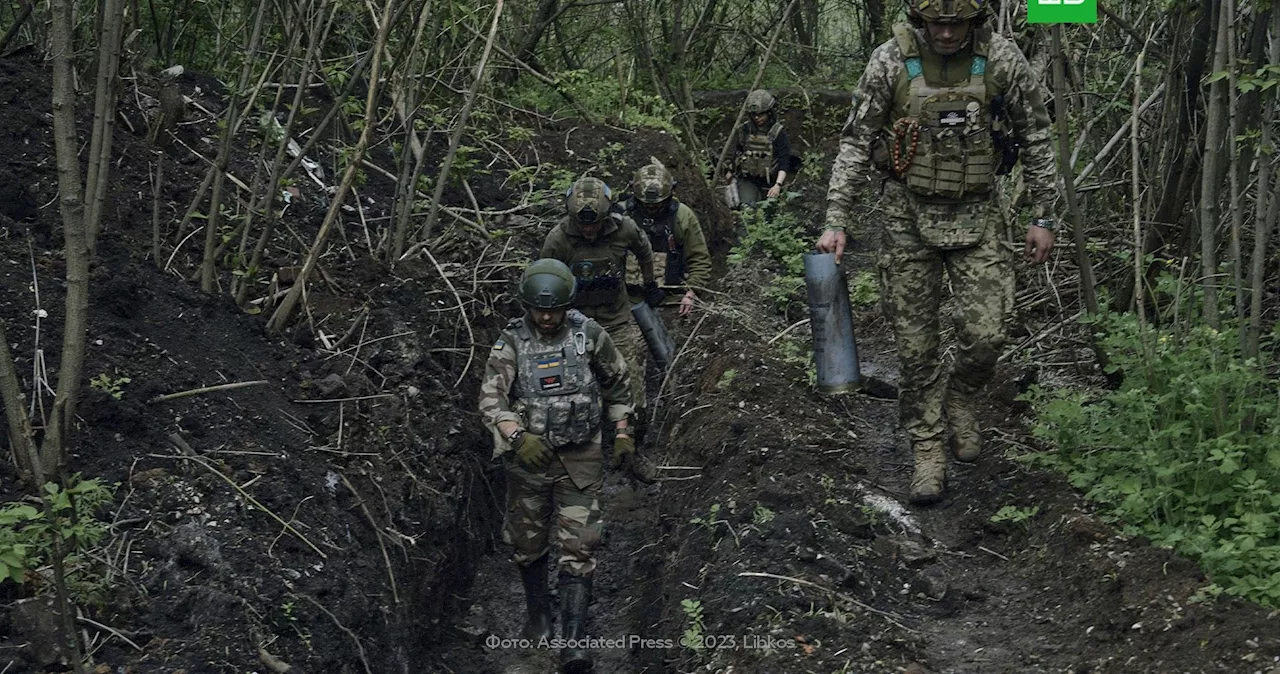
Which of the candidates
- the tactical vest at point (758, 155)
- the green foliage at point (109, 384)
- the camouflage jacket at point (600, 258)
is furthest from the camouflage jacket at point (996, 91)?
the tactical vest at point (758, 155)

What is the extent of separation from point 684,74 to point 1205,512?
1211 centimetres

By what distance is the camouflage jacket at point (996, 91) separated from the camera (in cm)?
625

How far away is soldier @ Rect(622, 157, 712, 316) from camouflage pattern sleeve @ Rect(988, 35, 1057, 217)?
3414 mm

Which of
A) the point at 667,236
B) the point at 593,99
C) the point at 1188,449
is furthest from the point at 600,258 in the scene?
the point at 593,99

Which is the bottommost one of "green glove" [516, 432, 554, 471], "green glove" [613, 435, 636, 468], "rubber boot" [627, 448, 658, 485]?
"rubber boot" [627, 448, 658, 485]

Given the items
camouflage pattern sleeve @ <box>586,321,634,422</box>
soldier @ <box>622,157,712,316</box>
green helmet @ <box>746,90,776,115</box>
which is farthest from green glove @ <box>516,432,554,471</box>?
green helmet @ <box>746,90,776,115</box>

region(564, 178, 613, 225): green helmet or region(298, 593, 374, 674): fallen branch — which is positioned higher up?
region(564, 178, 613, 225): green helmet

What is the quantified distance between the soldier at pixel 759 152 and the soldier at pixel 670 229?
14.2ft

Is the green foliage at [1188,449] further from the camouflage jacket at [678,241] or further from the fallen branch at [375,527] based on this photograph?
the camouflage jacket at [678,241]

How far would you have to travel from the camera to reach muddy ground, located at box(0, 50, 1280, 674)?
5.11 m

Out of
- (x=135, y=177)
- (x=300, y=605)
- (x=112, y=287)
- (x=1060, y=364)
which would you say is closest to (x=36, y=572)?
(x=300, y=605)

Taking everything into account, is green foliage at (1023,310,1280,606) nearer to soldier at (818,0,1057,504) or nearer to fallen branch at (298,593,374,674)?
soldier at (818,0,1057,504)

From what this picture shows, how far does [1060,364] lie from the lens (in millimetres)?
7980

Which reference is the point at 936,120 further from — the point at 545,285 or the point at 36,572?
the point at 36,572
